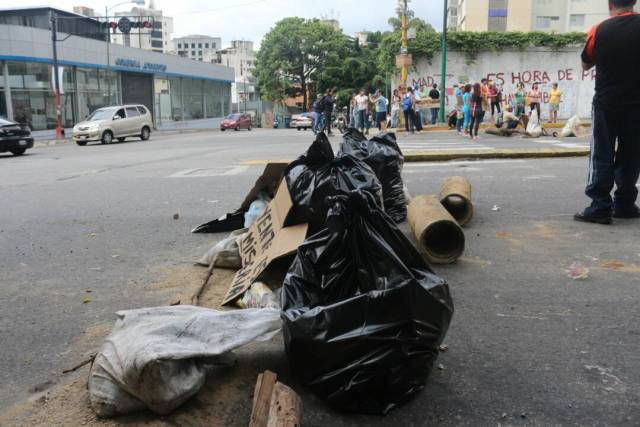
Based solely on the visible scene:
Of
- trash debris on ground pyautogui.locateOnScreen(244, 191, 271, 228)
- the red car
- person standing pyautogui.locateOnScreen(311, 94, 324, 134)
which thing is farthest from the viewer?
the red car

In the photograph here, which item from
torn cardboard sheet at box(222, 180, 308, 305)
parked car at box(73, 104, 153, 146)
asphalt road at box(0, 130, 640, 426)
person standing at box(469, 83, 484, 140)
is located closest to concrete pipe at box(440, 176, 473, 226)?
asphalt road at box(0, 130, 640, 426)

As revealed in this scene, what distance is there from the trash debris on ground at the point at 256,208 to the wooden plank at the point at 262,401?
9.13 ft

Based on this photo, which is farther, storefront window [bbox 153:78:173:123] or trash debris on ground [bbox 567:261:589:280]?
storefront window [bbox 153:78:173:123]

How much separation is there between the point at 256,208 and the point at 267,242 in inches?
55.4

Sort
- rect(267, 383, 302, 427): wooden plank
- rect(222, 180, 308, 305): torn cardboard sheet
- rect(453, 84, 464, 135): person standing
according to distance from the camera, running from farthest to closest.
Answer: rect(453, 84, 464, 135): person standing
rect(222, 180, 308, 305): torn cardboard sheet
rect(267, 383, 302, 427): wooden plank

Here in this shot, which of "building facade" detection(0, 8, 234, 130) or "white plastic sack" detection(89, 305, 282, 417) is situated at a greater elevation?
"building facade" detection(0, 8, 234, 130)

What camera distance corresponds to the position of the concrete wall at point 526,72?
27.3 m

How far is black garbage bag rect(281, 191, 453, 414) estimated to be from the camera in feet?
7.69

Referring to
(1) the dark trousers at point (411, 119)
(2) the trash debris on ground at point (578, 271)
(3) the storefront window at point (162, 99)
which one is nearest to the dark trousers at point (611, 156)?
(2) the trash debris on ground at point (578, 271)

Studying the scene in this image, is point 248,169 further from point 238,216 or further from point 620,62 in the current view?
point 620,62

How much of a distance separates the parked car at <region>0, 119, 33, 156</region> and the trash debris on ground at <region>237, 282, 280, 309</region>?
60.1ft

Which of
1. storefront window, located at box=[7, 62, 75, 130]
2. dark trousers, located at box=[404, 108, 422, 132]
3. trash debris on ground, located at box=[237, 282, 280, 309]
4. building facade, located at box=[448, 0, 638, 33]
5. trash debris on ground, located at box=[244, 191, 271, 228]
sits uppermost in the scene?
building facade, located at box=[448, 0, 638, 33]

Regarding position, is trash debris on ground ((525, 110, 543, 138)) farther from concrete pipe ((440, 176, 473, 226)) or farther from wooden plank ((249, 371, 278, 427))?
wooden plank ((249, 371, 278, 427))

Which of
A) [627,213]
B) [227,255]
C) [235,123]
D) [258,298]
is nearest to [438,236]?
[227,255]
